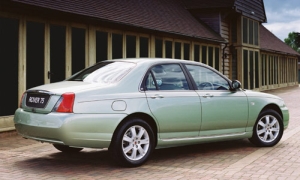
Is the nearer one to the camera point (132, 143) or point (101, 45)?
point (132, 143)

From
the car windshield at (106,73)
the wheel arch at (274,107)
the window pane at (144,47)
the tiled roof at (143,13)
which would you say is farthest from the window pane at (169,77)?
the window pane at (144,47)

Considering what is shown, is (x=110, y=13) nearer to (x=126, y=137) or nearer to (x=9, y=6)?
(x=9, y=6)

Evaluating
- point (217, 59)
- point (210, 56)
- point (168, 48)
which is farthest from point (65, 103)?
point (217, 59)

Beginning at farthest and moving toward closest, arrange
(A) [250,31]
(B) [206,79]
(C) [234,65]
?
(A) [250,31]
(C) [234,65]
(B) [206,79]

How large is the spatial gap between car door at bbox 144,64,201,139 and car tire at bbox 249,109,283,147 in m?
1.51

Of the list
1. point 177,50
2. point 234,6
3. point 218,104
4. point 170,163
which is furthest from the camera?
point 234,6

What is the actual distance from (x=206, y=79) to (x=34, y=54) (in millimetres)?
4695

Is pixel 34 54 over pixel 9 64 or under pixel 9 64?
over

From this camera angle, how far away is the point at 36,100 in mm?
6852

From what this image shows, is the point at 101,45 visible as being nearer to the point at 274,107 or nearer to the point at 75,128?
the point at 274,107

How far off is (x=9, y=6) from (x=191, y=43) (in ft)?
32.9

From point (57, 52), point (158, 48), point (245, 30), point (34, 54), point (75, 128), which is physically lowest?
point (75, 128)

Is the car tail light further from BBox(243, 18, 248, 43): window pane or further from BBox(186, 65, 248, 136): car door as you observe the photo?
BBox(243, 18, 248, 43): window pane

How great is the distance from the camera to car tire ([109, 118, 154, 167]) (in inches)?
262
